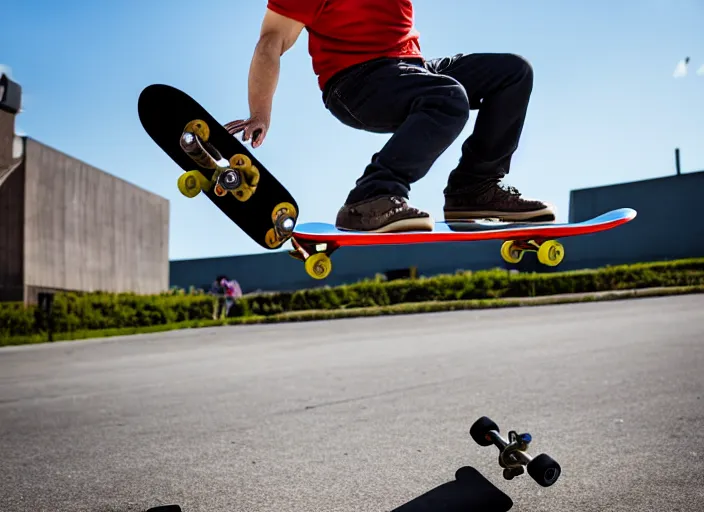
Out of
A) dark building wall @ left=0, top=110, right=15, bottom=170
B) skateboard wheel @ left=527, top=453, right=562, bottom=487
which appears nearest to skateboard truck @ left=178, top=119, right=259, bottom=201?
dark building wall @ left=0, top=110, right=15, bottom=170

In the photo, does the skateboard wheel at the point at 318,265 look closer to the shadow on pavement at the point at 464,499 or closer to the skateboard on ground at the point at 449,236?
the skateboard on ground at the point at 449,236

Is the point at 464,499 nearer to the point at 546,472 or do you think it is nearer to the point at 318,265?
the point at 546,472

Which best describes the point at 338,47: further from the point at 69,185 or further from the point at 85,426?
the point at 69,185

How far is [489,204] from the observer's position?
2459mm

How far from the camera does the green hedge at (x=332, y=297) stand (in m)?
17.2

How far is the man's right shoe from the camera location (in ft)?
7.09

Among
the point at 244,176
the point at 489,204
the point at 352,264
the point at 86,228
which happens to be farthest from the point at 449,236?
the point at 86,228

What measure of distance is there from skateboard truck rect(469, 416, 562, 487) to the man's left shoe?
1038 millimetres

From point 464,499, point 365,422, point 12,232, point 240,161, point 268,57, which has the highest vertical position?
point 12,232

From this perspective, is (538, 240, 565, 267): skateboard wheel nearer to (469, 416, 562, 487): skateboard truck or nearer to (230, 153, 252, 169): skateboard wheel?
(469, 416, 562, 487): skateboard truck

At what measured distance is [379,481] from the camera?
14.5 ft

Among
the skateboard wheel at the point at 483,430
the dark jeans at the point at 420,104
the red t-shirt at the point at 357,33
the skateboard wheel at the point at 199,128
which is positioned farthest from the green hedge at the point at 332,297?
the skateboard wheel at the point at 199,128

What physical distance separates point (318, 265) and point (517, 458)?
147cm

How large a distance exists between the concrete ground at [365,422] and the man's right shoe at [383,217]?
171 cm
